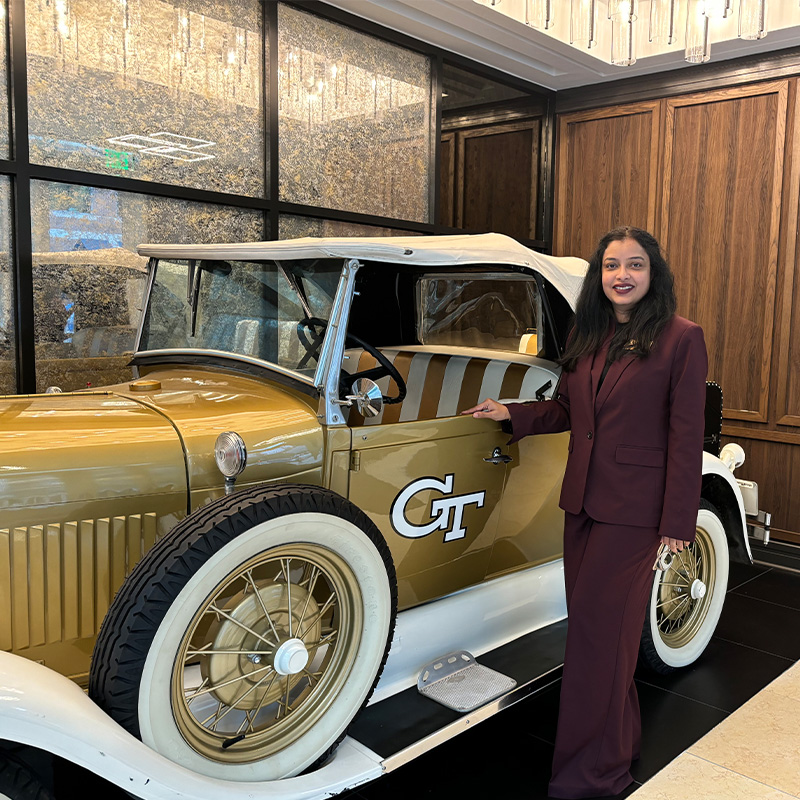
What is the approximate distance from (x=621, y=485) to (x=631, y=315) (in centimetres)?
53

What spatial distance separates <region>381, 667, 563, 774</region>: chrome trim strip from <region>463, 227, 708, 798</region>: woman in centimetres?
17

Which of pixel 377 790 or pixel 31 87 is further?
pixel 31 87

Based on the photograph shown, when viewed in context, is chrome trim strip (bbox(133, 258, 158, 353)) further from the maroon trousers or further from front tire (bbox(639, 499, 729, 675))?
front tire (bbox(639, 499, 729, 675))

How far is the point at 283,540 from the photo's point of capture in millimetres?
1852

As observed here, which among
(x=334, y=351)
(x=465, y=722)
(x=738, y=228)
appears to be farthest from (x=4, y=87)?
(x=738, y=228)

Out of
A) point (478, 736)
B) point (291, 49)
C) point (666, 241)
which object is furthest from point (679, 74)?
point (478, 736)

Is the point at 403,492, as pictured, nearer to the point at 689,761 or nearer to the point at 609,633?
the point at 609,633

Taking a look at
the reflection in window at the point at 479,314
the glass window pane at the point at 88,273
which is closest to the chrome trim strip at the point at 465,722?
the reflection in window at the point at 479,314

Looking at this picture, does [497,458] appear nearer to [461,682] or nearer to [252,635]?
[461,682]

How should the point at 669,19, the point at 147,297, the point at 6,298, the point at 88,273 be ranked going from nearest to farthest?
1. the point at 147,297
2. the point at 6,298
3. the point at 88,273
4. the point at 669,19

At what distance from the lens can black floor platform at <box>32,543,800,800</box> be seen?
2.31 metres

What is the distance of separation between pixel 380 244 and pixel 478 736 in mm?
1711

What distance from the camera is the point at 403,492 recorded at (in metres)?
2.37

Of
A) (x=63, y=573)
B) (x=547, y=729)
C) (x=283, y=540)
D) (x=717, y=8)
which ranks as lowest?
(x=547, y=729)
